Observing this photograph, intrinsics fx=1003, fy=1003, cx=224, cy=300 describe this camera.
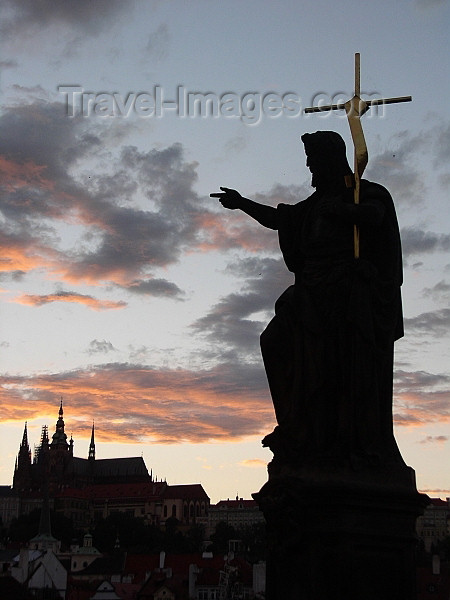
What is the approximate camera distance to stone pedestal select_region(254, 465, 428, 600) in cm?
630

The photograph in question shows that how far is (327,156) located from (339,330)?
4.55 ft

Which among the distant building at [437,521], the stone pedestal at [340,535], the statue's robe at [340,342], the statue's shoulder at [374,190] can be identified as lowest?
the stone pedestal at [340,535]

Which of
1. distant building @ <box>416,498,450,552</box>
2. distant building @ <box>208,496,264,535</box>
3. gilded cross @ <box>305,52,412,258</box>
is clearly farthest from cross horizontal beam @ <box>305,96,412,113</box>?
distant building @ <box>208,496,264,535</box>

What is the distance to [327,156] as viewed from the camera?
24.4 ft

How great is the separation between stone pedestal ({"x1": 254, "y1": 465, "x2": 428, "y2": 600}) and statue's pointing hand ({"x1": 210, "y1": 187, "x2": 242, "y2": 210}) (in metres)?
2.13

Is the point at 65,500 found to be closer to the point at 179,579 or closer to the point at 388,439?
the point at 179,579

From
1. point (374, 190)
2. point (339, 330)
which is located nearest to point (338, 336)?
point (339, 330)

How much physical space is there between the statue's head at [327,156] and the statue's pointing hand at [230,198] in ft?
2.05

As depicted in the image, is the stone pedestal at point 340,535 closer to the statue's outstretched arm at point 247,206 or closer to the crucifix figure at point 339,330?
the crucifix figure at point 339,330

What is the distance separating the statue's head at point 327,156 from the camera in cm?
741

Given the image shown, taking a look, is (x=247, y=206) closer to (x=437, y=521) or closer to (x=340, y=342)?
(x=340, y=342)

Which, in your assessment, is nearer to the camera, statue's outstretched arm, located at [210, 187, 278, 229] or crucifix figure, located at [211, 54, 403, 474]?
crucifix figure, located at [211, 54, 403, 474]

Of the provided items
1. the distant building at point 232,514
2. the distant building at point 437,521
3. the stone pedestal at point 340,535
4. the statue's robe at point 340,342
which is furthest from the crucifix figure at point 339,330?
the distant building at point 232,514

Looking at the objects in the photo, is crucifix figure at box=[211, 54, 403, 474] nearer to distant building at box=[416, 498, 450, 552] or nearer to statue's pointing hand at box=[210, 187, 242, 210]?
statue's pointing hand at box=[210, 187, 242, 210]
